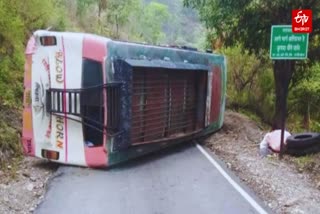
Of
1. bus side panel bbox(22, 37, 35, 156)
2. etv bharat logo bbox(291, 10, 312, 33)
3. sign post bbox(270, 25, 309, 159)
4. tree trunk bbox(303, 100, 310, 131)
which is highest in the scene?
etv bharat logo bbox(291, 10, 312, 33)

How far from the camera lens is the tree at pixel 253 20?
13023 millimetres

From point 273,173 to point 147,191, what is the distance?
2881mm

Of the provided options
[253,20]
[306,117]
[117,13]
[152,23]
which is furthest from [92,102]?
[152,23]

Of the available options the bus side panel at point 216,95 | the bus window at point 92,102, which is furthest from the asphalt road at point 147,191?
the bus side panel at point 216,95

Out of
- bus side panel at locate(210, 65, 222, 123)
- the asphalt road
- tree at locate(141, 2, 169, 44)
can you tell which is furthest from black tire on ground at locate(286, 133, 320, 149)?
tree at locate(141, 2, 169, 44)

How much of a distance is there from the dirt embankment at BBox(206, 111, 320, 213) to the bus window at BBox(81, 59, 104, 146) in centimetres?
281

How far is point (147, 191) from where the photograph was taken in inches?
310

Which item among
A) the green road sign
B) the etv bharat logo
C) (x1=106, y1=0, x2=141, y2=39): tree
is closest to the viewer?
the green road sign

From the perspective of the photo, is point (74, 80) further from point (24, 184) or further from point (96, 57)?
point (24, 184)

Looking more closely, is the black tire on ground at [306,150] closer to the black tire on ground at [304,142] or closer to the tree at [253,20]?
the black tire on ground at [304,142]

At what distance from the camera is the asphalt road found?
22.9 ft

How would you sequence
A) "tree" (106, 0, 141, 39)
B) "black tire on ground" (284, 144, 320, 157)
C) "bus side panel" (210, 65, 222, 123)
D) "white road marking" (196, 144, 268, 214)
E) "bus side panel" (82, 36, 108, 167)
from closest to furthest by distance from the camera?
A: 1. "white road marking" (196, 144, 268, 214)
2. "bus side panel" (82, 36, 108, 167)
3. "black tire on ground" (284, 144, 320, 157)
4. "bus side panel" (210, 65, 222, 123)
5. "tree" (106, 0, 141, 39)

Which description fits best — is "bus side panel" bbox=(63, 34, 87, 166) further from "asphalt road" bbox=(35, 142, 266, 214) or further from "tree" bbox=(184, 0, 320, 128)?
"tree" bbox=(184, 0, 320, 128)

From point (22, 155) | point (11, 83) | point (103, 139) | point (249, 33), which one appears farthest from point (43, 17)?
point (103, 139)
